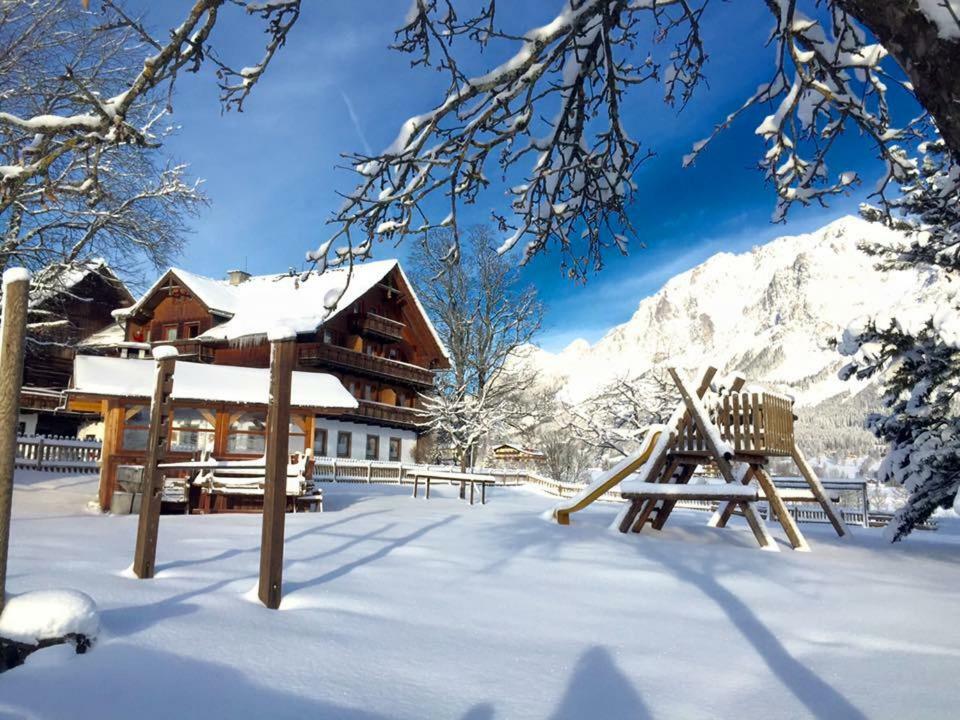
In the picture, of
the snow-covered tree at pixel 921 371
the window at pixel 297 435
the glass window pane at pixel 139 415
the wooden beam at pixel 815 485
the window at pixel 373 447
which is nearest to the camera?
the snow-covered tree at pixel 921 371

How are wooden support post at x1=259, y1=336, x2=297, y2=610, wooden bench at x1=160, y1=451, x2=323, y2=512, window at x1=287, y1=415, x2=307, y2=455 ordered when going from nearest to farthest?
wooden support post at x1=259, y1=336, x2=297, y2=610
wooden bench at x1=160, y1=451, x2=323, y2=512
window at x1=287, y1=415, x2=307, y2=455

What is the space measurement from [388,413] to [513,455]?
8.89m

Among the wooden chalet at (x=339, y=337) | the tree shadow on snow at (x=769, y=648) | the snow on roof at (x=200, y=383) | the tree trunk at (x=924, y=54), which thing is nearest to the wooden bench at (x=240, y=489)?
the snow on roof at (x=200, y=383)

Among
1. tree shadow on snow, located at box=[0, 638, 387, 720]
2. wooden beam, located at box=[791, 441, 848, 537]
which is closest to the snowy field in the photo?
tree shadow on snow, located at box=[0, 638, 387, 720]

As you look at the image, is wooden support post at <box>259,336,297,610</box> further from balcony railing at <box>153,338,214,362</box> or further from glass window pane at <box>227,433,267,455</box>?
balcony railing at <box>153,338,214,362</box>

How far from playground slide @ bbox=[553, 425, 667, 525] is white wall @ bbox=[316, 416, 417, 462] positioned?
869 inches

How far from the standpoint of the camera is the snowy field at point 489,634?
3.24 m

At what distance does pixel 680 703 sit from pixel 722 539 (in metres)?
7.21

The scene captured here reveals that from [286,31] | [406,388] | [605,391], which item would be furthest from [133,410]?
[605,391]

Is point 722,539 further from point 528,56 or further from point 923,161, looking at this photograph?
point 528,56

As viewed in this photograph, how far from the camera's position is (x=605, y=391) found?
35.9 m

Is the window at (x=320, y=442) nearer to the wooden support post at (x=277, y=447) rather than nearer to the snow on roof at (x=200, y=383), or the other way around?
the snow on roof at (x=200, y=383)

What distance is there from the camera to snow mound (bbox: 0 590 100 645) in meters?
3.38

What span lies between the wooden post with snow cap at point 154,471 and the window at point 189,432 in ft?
43.6
